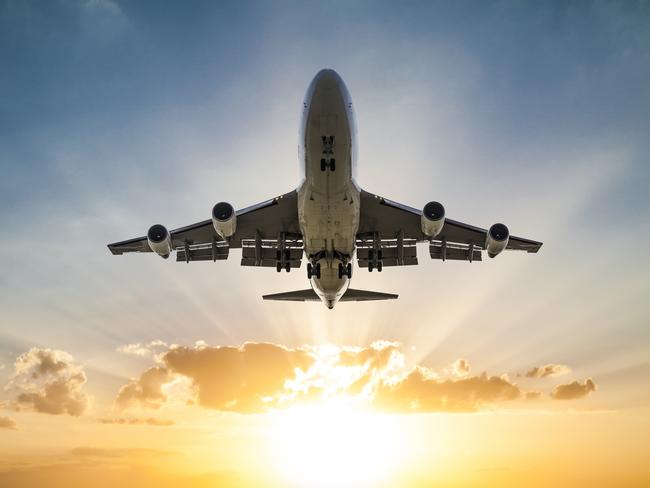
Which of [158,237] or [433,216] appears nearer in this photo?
[433,216]

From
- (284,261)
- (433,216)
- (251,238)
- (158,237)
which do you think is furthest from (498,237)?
(158,237)

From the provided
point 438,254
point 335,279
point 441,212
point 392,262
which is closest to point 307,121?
point 441,212

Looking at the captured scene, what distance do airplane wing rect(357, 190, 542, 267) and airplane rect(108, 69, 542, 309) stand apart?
0.17 feet

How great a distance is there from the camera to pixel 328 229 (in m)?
23.0

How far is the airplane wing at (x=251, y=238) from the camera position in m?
26.4

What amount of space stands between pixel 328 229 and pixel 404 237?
732cm

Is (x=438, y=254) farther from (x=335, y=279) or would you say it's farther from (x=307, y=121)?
(x=307, y=121)

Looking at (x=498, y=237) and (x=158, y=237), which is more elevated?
(x=498, y=237)

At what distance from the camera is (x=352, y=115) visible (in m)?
19.7

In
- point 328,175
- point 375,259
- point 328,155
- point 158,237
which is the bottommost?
point 158,237

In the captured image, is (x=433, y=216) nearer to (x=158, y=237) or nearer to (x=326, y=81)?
(x=326, y=81)

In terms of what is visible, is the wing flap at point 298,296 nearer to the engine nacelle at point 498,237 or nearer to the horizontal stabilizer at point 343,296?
the horizontal stabilizer at point 343,296

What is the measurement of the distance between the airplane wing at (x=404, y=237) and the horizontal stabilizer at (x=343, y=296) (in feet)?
5.98

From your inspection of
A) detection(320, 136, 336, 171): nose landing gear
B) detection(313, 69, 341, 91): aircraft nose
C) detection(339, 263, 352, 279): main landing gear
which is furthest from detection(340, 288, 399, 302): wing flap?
detection(313, 69, 341, 91): aircraft nose
